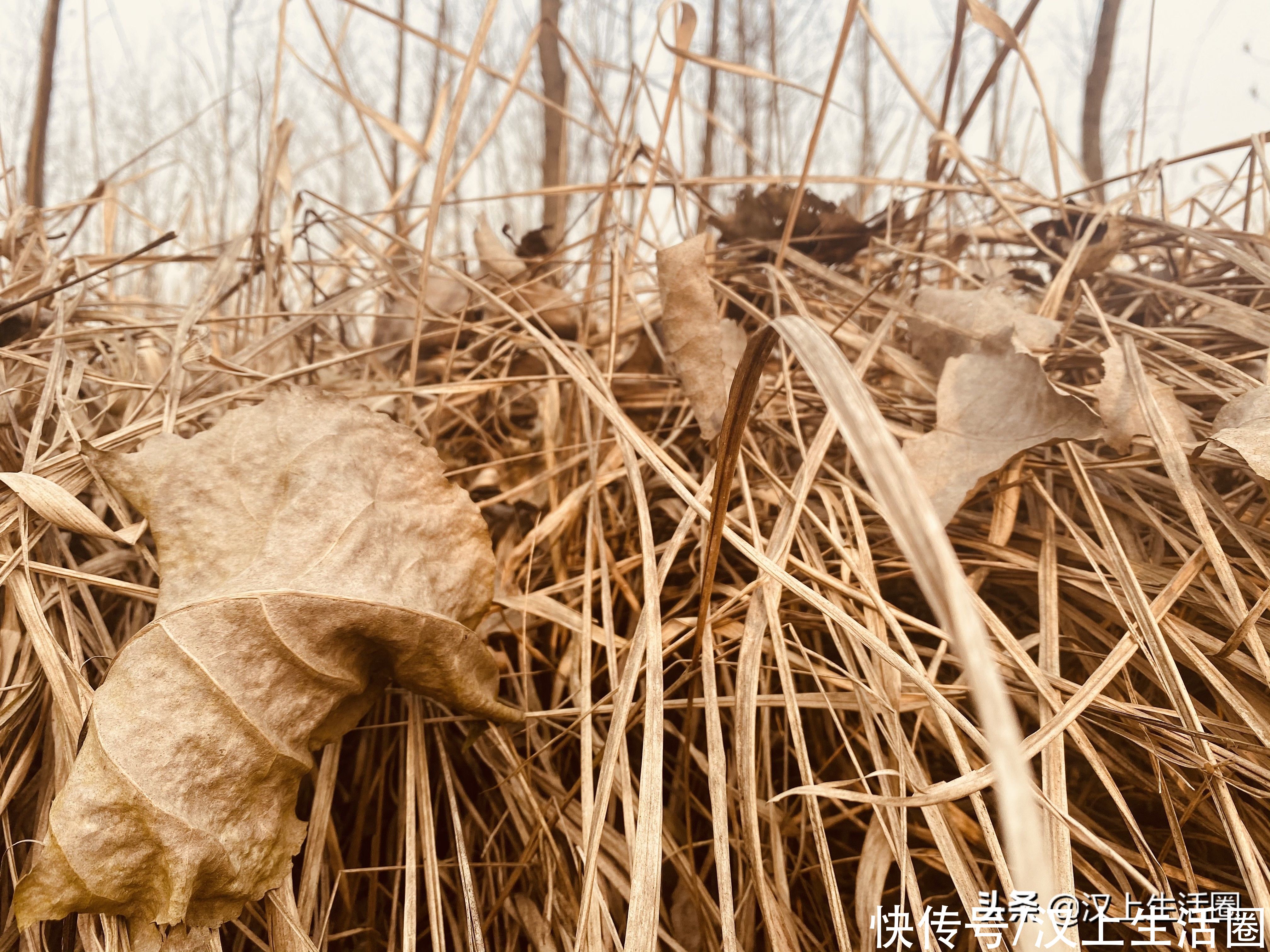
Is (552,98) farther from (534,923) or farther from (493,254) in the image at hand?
(534,923)

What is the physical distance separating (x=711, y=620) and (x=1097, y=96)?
451 centimetres

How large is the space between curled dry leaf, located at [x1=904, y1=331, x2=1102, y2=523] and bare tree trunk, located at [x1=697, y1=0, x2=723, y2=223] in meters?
0.57

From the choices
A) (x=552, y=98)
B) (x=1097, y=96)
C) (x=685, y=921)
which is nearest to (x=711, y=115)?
(x=685, y=921)

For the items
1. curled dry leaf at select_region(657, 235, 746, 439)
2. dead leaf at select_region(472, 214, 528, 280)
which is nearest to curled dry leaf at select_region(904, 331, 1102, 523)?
curled dry leaf at select_region(657, 235, 746, 439)

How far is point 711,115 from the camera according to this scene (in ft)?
4.57

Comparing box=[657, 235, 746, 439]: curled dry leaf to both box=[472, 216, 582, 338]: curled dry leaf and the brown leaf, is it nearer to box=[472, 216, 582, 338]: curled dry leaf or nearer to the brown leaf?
box=[472, 216, 582, 338]: curled dry leaf

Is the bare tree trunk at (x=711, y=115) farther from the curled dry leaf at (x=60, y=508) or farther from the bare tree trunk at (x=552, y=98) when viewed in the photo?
the curled dry leaf at (x=60, y=508)

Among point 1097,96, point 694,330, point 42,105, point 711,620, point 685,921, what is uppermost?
point 1097,96

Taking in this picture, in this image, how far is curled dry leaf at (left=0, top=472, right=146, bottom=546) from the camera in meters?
0.61

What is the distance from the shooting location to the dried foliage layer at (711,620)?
55cm

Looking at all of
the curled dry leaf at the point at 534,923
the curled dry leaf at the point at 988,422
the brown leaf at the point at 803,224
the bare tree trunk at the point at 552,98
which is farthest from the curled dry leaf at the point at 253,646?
the bare tree trunk at the point at 552,98

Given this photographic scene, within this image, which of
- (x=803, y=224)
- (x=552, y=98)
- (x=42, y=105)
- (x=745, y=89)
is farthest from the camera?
(x=745, y=89)

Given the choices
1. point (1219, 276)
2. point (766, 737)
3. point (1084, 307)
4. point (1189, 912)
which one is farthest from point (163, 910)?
point (1219, 276)

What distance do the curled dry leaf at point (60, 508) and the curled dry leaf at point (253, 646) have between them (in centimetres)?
5
